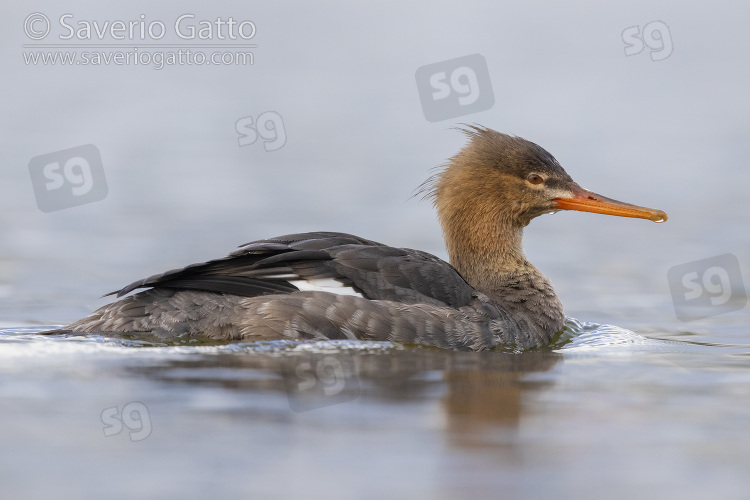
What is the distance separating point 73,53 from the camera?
17.7 meters

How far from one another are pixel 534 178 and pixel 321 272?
201 centimetres

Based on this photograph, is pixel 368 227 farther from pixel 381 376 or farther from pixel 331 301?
pixel 381 376

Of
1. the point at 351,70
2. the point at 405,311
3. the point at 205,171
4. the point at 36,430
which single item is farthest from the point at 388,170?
the point at 36,430

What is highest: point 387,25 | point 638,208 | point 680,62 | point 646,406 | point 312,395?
point 387,25

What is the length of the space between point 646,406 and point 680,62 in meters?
13.5

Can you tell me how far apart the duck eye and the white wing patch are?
6.05 ft

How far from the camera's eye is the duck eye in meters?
8.41

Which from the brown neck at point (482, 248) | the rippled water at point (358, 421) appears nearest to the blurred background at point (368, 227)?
the rippled water at point (358, 421)

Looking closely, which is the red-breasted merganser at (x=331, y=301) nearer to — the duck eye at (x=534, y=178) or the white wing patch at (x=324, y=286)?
the white wing patch at (x=324, y=286)

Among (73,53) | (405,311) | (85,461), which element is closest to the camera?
(85,461)

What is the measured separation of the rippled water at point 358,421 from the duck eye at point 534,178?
5.56 ft

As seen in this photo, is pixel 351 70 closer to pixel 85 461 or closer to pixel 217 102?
pixel 217 102

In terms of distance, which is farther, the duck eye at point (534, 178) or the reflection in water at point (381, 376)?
the duck eye at point (534, 178)

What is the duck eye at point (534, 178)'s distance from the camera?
841 cm
